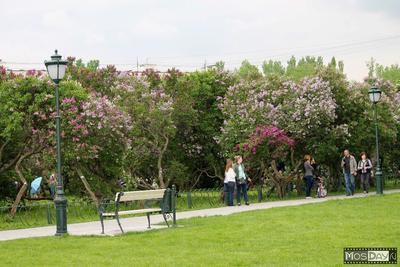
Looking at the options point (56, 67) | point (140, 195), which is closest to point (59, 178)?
point (140, 195)

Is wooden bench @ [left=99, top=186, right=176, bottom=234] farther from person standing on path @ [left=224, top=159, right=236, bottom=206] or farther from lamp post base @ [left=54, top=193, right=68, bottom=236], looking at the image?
person standing on path @ [left=224, top=159, right=236, bottom=206]

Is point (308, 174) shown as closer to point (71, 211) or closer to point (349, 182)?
point (349, 182)

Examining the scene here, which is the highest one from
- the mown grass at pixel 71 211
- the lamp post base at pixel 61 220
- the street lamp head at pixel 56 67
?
the street lamp head at pixel 56 67

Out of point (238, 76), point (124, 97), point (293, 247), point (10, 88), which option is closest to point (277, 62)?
point (238, 76)

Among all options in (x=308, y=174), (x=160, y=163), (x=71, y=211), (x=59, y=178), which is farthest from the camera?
(x=160, y=163)

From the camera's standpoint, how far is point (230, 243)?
13.3m

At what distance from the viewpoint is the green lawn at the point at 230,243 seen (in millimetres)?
11445

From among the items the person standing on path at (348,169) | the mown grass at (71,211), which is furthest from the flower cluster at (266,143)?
the person standing on path at (348,169)

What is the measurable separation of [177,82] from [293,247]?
18996mm

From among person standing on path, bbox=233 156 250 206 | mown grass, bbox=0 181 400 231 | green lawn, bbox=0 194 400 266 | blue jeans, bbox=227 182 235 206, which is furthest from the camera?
person standing on path, bbox=233 156 250 206

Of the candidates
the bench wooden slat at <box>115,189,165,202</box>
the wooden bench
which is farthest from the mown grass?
the bench wooden slat at <box>115,189,165,202</box>

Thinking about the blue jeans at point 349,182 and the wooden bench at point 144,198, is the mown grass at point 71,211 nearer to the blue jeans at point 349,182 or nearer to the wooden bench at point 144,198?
the blue jeans at point 349,182

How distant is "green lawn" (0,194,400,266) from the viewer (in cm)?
1145

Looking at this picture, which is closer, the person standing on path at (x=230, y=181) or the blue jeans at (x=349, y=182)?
the person standing on path at (x=230, y=181)
